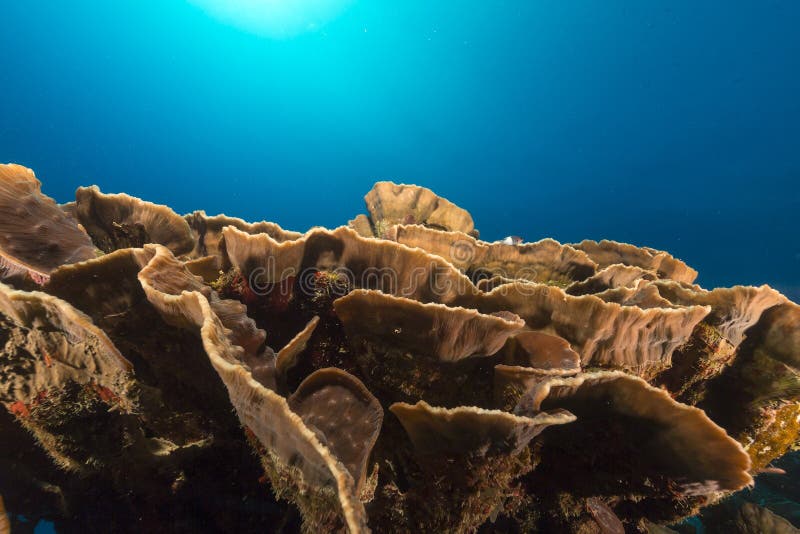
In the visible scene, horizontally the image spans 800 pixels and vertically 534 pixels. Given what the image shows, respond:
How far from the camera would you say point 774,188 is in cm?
Result: 5856

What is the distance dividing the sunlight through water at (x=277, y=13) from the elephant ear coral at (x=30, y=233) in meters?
143

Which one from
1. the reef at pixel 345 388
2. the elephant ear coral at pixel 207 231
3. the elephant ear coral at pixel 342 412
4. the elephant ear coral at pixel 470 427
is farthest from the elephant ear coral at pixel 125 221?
the elephant ear coral at pixel 470 427

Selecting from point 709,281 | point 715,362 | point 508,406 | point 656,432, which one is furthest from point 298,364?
point 709,281

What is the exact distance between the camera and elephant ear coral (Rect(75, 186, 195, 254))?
274 cm

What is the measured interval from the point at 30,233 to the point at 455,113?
451ft

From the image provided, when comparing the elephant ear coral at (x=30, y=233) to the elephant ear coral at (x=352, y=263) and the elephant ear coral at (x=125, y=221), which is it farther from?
the elephant ear coral at (x=352, y=263)

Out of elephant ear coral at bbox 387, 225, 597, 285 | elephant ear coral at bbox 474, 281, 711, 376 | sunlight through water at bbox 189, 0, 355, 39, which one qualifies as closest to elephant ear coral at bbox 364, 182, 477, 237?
elephant ear coral at bbox 387, 225, 597, 285

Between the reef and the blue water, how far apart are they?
56.5 meters

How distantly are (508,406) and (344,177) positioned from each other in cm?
15457

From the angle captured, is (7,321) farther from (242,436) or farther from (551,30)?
(551,30)

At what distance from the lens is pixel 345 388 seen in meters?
1.71

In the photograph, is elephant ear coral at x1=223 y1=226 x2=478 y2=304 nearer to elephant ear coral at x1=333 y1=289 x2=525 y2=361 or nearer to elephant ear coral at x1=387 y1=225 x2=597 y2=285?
elephant ear coral at x1=333 y1=289 x2=525 y2=361

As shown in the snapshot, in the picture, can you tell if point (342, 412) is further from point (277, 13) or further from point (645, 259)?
point (277, 13)

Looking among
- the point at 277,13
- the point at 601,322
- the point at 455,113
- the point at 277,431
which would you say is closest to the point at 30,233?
the point at 277,431
